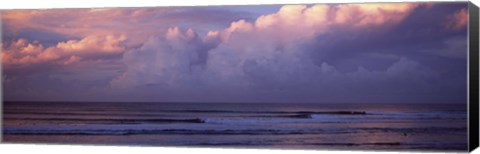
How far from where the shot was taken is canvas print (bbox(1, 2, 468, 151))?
12102mm

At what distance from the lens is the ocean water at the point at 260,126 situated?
1229 centimetres

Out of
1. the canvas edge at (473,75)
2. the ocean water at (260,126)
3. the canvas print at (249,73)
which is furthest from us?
the ocean water at (260,126)

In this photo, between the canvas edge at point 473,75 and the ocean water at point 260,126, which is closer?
the canvas edge at point 473,75

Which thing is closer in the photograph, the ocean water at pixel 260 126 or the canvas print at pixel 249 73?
the canvas print at pixel 249 73

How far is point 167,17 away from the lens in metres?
12.7

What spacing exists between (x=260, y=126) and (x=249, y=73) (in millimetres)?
642

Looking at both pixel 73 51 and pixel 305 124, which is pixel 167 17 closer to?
pixel 73 51

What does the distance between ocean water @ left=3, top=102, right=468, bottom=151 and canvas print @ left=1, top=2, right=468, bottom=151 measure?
19 millimetres

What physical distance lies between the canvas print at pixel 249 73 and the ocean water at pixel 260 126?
19 mm

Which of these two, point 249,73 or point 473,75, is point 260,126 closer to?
point 249,73

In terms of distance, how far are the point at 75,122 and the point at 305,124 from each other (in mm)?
3134

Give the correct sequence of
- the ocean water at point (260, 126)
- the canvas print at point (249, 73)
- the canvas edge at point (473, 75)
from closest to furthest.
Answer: the canvas edge at point (473, 75), the canvas print at point (249, 73), the ocean water at point (260, 126)

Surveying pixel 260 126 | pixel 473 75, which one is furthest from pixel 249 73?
pixel 473 75

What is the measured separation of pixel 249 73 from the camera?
41.3 ft
